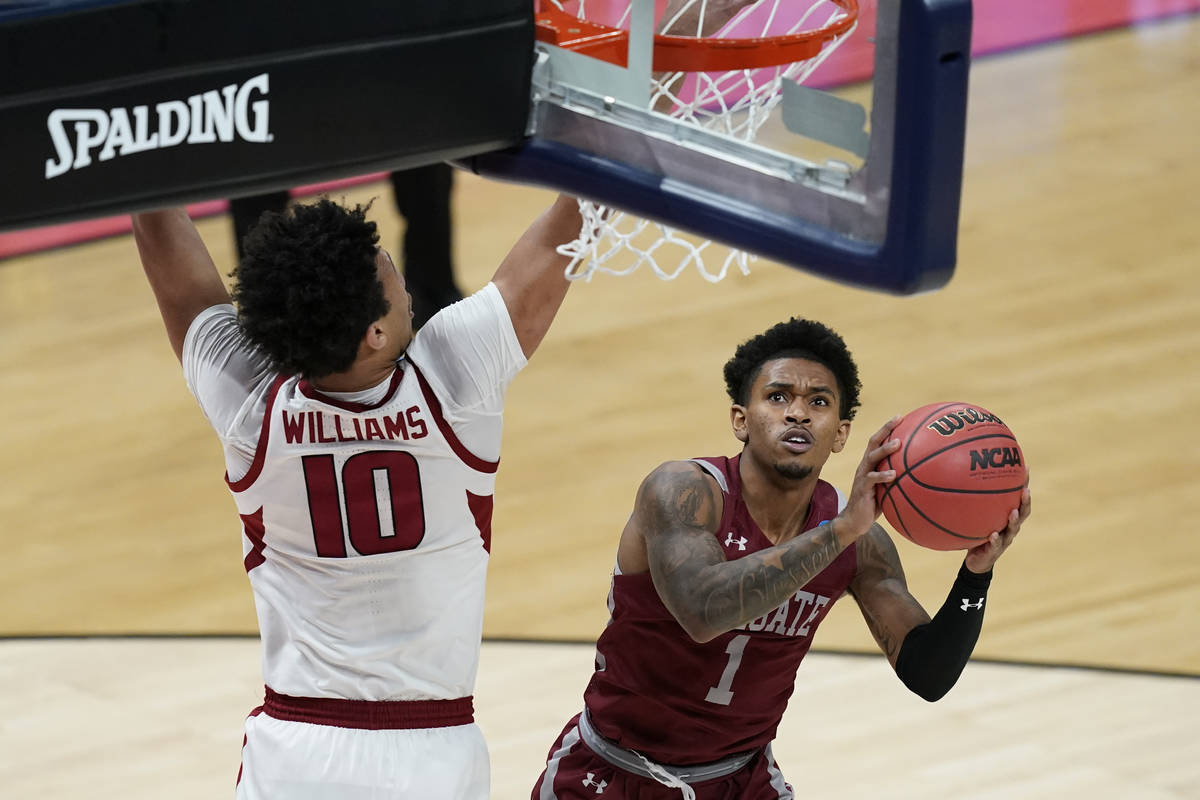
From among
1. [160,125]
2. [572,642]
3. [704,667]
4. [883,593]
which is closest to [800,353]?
[883,593]

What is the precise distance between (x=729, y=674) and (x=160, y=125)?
161 cm

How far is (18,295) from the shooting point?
28.1 ft

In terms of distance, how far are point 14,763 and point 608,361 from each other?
3122mm

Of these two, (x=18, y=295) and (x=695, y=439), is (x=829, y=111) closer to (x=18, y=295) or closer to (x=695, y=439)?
(x=695, y=439)

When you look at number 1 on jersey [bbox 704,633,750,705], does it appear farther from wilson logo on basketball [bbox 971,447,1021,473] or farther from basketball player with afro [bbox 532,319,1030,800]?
wilson logo on basketball [bbox 971,447,1021,473]

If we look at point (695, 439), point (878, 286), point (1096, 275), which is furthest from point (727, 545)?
point (1096, 275)

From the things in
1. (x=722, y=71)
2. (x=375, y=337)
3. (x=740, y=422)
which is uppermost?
(x=722, y=71)

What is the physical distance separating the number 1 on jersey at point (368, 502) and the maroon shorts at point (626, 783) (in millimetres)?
814

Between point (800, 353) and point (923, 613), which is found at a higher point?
point (800, 353)

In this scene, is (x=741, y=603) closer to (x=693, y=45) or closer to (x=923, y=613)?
(x=923, y=613)

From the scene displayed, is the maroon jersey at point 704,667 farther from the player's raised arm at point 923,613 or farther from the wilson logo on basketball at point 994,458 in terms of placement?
the wilson logo on basketball at point 994,458

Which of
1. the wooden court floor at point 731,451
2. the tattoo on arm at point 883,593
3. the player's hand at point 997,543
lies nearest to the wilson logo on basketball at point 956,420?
the player's hand at point 997,543

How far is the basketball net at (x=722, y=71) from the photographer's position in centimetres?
288

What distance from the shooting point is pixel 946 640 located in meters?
3.41
